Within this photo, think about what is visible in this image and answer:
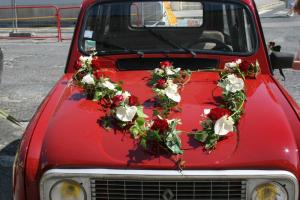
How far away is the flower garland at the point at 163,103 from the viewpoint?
9.22 ft

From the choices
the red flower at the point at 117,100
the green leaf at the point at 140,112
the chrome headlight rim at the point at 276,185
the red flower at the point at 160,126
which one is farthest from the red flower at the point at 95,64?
the chrome headlight rim at the point at 276,185

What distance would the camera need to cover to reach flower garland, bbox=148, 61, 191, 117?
3.21m

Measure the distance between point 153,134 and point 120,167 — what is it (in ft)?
0.80

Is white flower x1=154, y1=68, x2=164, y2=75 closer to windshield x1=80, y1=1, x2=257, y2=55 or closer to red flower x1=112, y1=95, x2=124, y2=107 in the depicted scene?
windshield x1=80, y1=1, x2=257, y2=55

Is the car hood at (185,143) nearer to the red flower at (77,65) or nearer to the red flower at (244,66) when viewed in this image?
the red flower at (244,66)

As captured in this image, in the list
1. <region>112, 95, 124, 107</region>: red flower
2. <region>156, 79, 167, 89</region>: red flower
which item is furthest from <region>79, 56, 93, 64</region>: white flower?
<region>112, 95, 124, 107</region>: red flower

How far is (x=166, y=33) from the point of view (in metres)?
4.27

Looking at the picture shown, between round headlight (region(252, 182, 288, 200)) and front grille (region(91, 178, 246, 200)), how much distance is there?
2.7 inches

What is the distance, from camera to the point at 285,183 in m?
2.67

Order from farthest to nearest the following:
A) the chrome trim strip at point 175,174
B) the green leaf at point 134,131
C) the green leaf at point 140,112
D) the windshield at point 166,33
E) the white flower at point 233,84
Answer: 1. the windshield at point 166,33
2. the white flower at point 233,84
3. the green leaf at point 140,112
4. the green leaf at point 134,131
5. the chrome trim strip at point 175,174

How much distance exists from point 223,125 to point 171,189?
45 centimetres

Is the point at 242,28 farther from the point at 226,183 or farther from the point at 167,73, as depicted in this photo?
the point at 226,183

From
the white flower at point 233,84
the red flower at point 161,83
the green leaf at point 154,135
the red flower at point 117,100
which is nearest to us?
the green leaf at point 154,135

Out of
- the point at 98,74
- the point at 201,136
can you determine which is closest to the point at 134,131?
the point at 201,136
